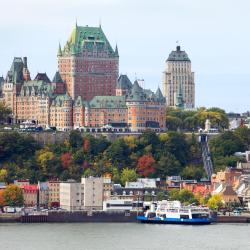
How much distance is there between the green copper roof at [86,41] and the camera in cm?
19196

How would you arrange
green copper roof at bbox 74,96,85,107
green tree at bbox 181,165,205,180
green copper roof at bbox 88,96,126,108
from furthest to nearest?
1. green copper roof at bbox 88,96,126,108
2. green copper roof at bbox 74,96,85,107
3. green tree at bbox 181,165,205,180

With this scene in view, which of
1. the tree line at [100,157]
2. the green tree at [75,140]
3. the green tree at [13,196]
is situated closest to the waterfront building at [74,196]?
the green tree at [13,196]

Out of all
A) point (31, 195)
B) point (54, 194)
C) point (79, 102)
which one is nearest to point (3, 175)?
point (31, 195)

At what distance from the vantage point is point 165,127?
192 meters

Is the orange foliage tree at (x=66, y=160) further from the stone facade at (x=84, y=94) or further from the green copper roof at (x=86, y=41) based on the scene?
the green copper roof at (x=86, y=41)

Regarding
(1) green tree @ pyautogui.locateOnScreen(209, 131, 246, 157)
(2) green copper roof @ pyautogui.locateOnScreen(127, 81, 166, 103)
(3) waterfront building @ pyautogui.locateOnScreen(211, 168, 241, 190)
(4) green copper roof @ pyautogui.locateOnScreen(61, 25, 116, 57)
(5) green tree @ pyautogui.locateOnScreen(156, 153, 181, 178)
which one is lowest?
(3) waterfront building @ pyautogui.locateOnScreen(211, 168, 241, 190)

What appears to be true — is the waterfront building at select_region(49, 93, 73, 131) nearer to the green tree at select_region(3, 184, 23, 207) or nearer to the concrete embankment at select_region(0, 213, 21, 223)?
the green tree at select_region(3, 184, 23, 207)

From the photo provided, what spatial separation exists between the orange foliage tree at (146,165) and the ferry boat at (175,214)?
20742 millimetres

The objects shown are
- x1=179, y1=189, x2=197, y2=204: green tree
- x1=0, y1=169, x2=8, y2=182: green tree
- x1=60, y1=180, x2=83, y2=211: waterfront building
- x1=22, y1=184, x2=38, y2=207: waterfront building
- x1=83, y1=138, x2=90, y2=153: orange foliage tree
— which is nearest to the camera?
x1=60, y1=180, x2=83, y2=211: waterfront building

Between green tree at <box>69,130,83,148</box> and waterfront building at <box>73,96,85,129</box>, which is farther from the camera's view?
waterfront building at <box>73,96,85,129</box>

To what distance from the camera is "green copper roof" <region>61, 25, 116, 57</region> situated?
191962 millimetres

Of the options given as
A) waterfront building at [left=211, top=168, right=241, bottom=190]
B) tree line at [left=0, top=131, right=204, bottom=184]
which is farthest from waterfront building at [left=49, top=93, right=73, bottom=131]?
waterfront building at [left=211, top=168, right=241, bottom=190]

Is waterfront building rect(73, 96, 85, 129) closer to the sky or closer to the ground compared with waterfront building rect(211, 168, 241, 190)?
closer to the sky

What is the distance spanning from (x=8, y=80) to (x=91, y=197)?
3743cm
